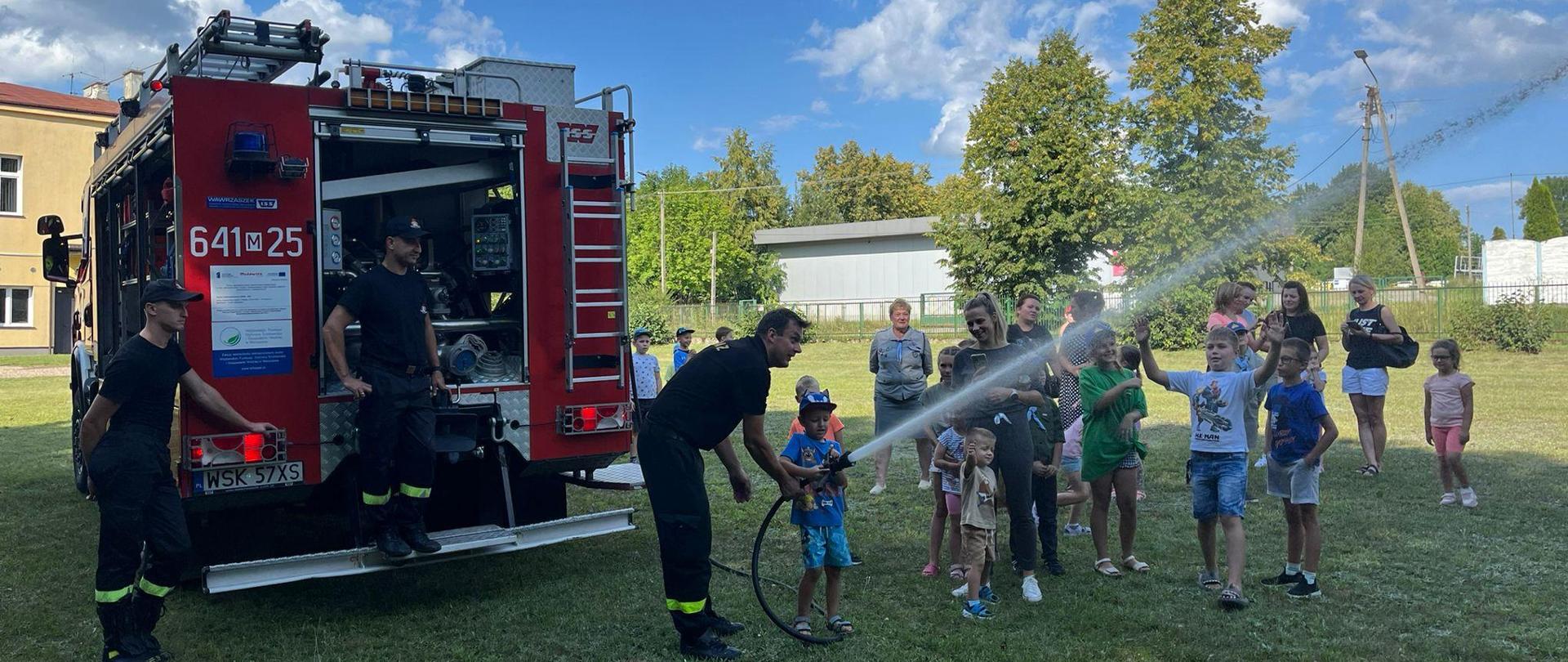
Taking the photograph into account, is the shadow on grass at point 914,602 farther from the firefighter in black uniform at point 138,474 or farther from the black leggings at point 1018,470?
the firefighter in black uniform at point 138,474

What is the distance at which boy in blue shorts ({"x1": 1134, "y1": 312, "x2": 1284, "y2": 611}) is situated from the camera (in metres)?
6.11

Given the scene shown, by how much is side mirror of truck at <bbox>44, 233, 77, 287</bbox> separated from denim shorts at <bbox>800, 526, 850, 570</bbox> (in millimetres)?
8963

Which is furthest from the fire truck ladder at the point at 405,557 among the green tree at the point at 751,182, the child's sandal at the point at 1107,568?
the green tree at the point at 751,182

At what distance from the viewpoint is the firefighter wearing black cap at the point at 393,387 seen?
604cm

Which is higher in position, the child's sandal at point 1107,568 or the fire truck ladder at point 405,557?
the fire truck ladder at point 405,557

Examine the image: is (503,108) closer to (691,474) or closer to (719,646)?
(691,474)

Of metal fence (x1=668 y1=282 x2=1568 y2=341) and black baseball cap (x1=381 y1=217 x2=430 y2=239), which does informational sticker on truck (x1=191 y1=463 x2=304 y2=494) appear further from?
metal fence (x1=668 y1=282 x2=1568 y2=341)

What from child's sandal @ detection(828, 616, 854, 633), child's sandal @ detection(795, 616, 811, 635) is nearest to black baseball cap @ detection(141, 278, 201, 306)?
child's sandal @ detection(795, 616, 811, 635)

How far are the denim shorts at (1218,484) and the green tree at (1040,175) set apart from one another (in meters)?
30.1

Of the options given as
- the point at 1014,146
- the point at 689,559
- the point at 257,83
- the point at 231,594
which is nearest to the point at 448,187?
the point at 257,83

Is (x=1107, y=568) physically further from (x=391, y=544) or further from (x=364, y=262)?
(x=364, y=262)

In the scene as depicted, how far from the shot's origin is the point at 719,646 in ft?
18.2

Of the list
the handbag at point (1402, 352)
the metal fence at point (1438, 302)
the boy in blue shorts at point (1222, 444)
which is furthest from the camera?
the metal fence at point (1438, 302)

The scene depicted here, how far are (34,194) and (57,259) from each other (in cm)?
3114
